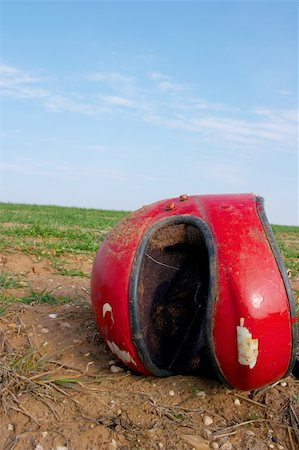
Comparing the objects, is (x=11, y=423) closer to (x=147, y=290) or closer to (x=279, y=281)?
(x=147, y=290)

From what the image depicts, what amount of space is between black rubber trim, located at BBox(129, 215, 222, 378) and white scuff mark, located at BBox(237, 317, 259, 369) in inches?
5.8

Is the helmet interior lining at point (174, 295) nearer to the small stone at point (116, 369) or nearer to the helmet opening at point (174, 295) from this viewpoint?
the helmet opening at point (174, 295)

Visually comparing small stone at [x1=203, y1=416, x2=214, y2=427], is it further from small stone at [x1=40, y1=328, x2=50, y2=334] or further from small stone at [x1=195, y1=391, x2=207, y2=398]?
small stone at [x1=40, y1=328, x2=50, y2=334]

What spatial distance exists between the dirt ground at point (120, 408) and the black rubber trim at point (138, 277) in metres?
0.20

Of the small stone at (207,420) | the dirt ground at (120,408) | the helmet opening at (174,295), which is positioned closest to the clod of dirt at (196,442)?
the dirt ground at (120,408)

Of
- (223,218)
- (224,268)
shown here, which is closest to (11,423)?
(224,268)

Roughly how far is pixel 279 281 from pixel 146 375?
0.93m

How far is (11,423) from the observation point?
8.21 feet

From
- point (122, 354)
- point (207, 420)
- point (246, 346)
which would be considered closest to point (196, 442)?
point (207, 420)

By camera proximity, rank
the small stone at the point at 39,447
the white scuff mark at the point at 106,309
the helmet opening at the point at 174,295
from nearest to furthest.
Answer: the small stone at the point at 39,447 → the white scuff mark at the point at 106,309 → the helmet opening at the point at 174,295

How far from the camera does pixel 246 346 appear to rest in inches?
94.5

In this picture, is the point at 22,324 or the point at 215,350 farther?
the point at 22,324

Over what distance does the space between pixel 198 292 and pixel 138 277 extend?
0.59m

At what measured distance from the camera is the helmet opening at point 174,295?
9.70 ft
